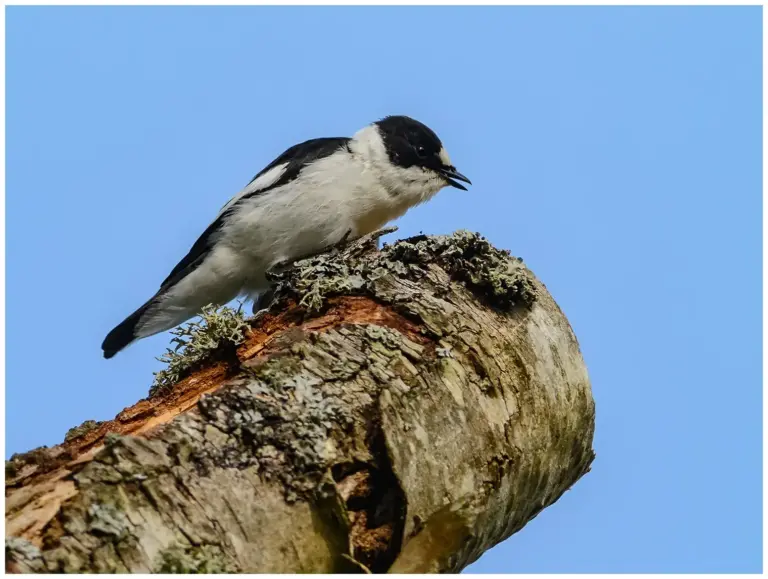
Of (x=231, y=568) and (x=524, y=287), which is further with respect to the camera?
(x=524, y=287)

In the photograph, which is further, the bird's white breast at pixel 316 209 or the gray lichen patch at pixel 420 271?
the bird's white breast at pixel 316 209

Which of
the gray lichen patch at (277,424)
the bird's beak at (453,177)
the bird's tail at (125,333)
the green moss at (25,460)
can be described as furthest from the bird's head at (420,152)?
the green moss at (25,460)

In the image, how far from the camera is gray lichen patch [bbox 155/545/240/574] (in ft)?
8.63

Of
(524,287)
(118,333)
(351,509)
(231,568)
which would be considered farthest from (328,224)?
(231,568)

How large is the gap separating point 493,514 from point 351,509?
61 centimetres

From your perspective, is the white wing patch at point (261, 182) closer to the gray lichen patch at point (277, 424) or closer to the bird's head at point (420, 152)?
the bird's head at point (420, 152)

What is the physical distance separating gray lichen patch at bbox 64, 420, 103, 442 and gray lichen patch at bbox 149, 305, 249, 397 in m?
0.28

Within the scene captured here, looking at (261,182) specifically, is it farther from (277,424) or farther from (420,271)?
(277,424)

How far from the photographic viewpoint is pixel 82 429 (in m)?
3.31

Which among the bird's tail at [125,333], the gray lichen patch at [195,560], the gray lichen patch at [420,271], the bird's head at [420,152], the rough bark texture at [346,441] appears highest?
the bird's head at [420,152]

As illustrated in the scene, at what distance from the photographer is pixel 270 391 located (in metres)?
3.20

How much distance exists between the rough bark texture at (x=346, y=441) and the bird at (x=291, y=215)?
1609mm

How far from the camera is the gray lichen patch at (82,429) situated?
3246 mm

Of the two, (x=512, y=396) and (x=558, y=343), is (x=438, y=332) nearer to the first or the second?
(x=512, y=396)
